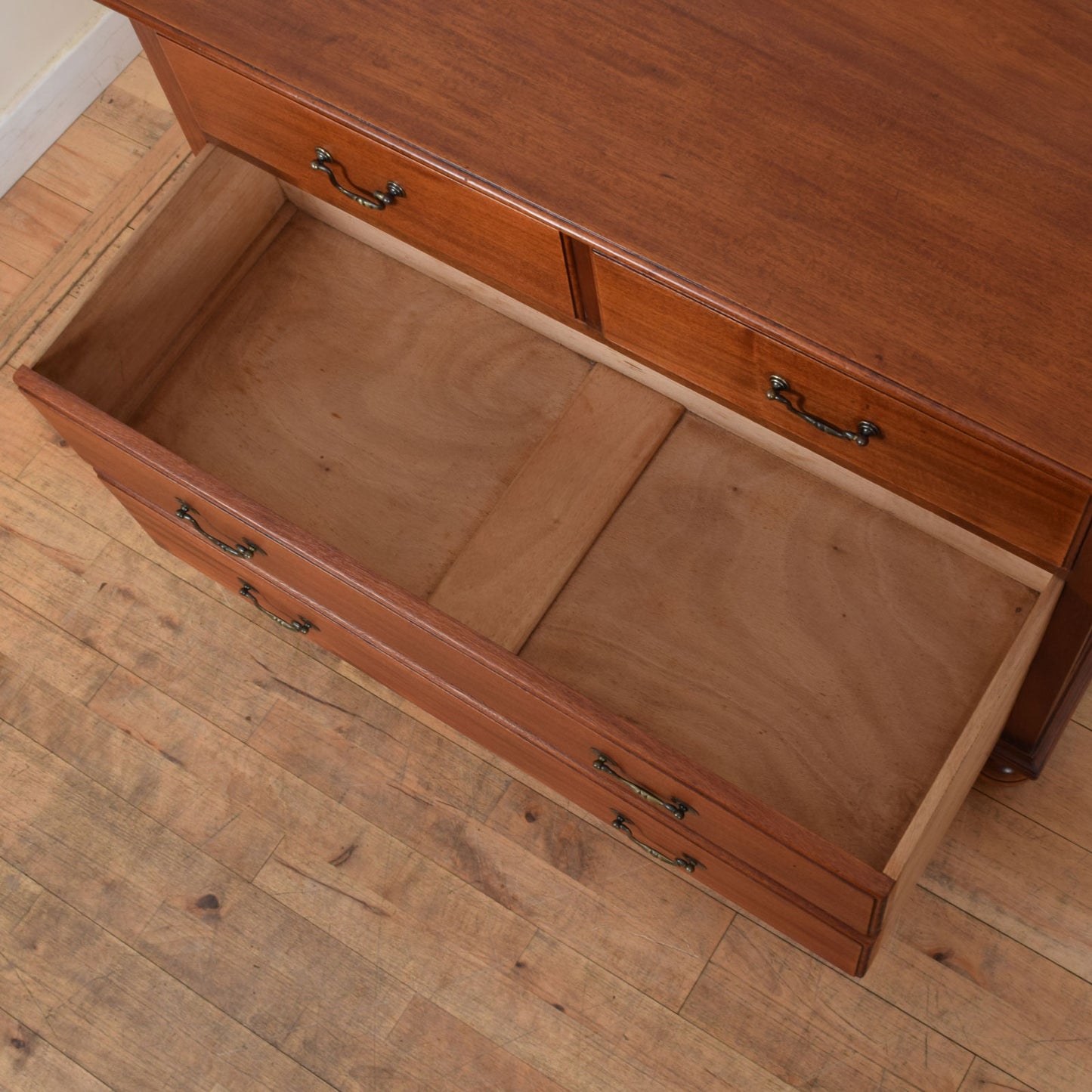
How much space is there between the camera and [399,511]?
135 cm

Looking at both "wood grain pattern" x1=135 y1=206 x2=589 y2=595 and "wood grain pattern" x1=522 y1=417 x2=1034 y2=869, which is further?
"wood grain pattern" x1=135 y1=206 x2=589 y2=595

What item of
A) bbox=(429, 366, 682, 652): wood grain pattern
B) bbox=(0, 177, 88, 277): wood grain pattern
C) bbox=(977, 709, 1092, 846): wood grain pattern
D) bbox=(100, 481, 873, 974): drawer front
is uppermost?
bbox=(0, 177, 88, 277): wood grain pattern

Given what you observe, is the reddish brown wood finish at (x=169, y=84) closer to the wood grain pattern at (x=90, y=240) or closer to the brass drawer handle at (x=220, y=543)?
the brass drawer handle at (x=220, y=543)

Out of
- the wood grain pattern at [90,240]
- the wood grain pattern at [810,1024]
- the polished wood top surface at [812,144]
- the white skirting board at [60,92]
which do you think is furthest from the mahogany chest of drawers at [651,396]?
the white skirting board at [60,92]

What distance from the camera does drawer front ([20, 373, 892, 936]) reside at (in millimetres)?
1009

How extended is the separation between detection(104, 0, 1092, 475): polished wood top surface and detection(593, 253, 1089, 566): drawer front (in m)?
0.04

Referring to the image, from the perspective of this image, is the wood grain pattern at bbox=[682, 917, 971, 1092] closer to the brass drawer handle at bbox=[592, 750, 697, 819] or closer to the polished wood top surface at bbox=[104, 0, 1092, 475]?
the brass drawer handle at bbox=[592, 750, 697, 819]

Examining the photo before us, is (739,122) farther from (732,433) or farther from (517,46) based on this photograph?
(732,433)

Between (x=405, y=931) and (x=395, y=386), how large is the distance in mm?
587

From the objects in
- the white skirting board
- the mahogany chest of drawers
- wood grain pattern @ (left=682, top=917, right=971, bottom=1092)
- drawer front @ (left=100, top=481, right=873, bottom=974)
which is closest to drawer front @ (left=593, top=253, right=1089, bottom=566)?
the mahogany chest of drawers

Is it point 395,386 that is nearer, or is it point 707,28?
point 707,28

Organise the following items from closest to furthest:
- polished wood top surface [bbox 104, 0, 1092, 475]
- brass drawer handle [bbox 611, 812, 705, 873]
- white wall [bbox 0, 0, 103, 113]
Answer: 1. polished wood top surface [bbox 104, 0, 1092, 475]
2. brass drawer handle [bbox 611, 812, 705, 873]
3. white wall [bbox 0, 0, 103, 113]

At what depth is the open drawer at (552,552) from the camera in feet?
3.73

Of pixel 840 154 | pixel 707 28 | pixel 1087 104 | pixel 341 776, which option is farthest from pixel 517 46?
pixel 341 776
